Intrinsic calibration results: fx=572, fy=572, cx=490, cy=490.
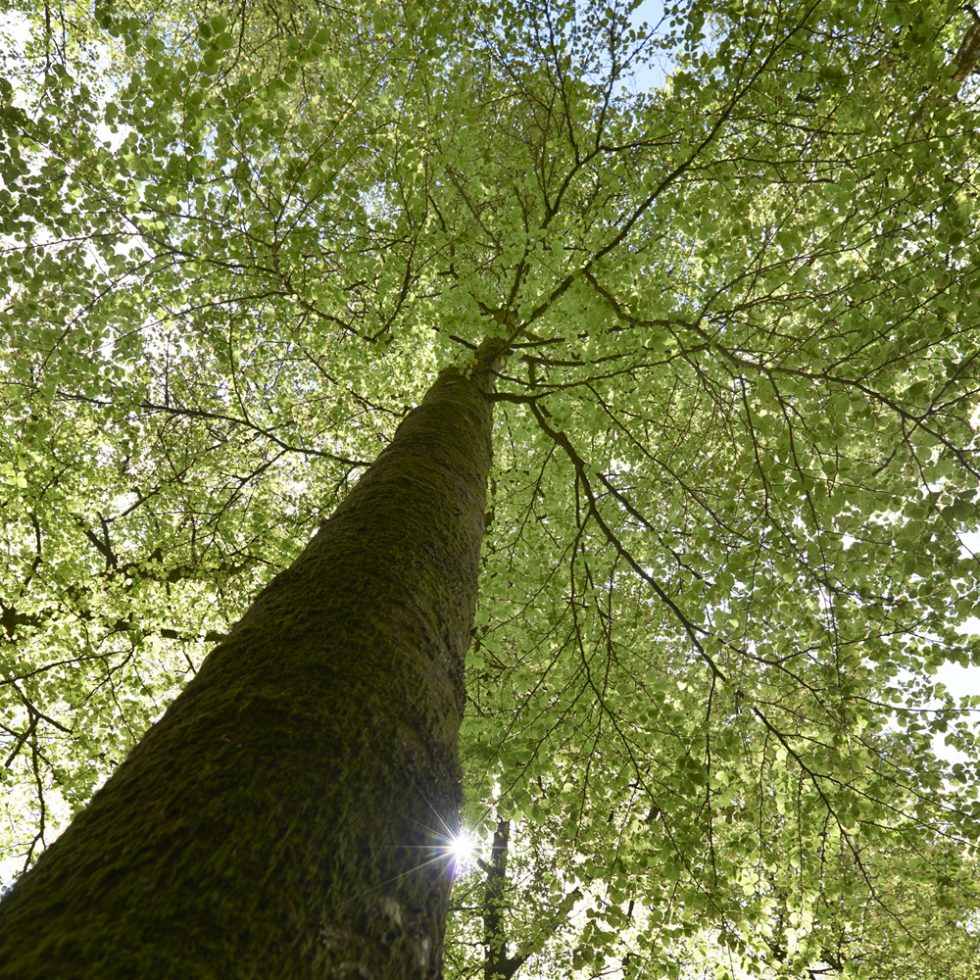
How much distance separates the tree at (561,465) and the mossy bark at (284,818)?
0.01m

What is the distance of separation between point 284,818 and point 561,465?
5.27 metres

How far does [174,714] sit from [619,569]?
22.7ft

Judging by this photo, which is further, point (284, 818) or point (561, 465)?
point (561, 465)

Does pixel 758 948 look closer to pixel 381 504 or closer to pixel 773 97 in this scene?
pixel 381 504

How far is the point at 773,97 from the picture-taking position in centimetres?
395

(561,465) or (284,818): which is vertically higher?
(561,465)

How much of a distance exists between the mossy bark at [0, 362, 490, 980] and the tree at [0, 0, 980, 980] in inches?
0.4

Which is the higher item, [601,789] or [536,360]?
[536,360]

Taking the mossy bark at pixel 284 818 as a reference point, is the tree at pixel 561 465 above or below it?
above

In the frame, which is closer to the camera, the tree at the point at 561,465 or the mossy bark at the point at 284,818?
the mossy bark at the point at 284,818

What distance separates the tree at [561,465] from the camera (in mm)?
2215

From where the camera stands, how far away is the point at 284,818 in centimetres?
109

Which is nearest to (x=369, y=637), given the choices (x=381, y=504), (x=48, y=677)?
(x=381, y=504)

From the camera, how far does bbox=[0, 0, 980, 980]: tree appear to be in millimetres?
2215
